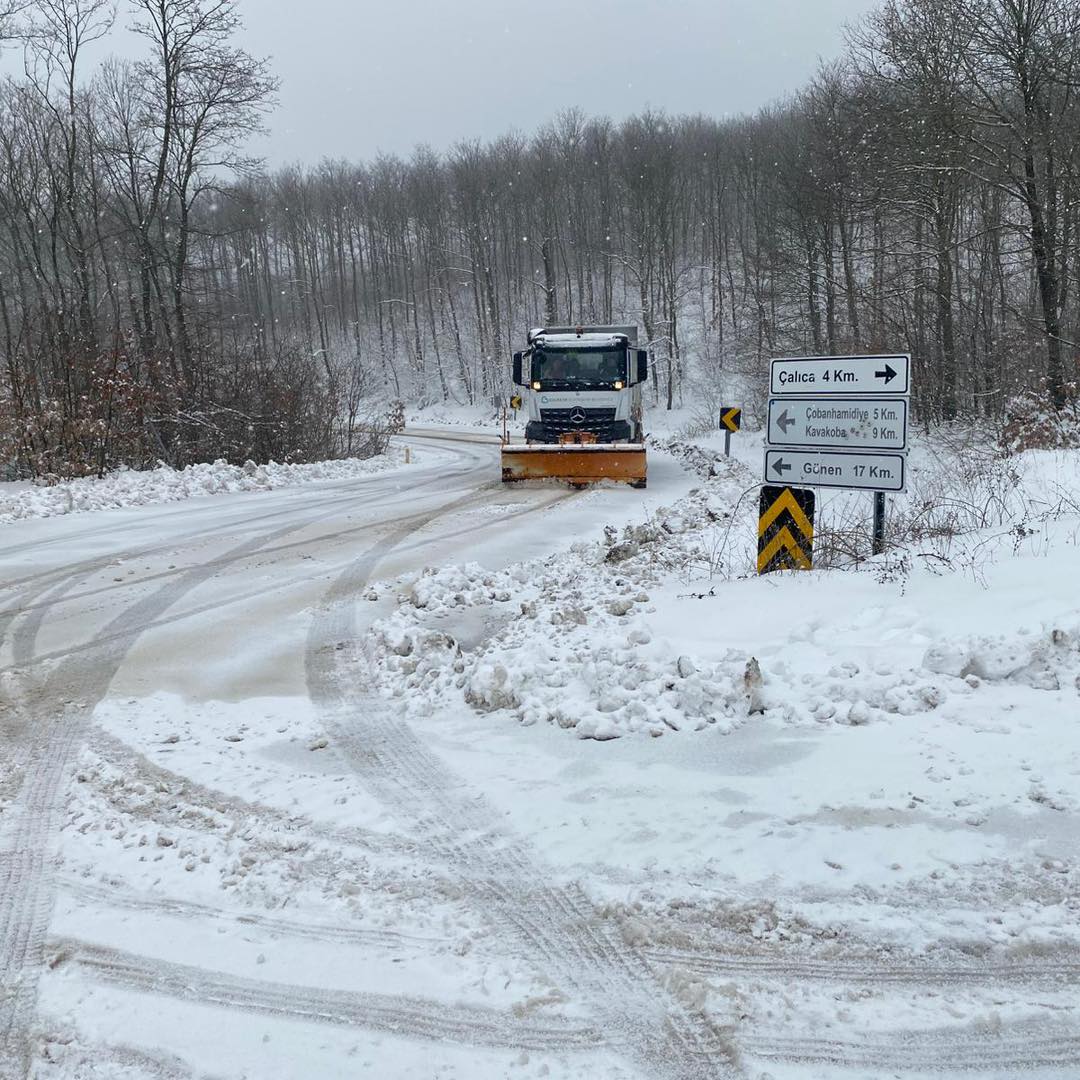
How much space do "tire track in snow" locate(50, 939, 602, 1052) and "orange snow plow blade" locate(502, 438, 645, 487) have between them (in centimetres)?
1444

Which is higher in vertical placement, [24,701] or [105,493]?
[105,493]

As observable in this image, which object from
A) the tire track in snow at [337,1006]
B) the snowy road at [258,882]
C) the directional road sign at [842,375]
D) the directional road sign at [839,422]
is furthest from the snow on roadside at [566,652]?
the tire track in snow at [337,1006]

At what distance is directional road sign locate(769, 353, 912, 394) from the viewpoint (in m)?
6.50

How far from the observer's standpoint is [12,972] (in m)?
2.94

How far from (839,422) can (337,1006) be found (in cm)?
570

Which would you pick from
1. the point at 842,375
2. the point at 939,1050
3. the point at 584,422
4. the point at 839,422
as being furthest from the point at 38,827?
the point at 584,422

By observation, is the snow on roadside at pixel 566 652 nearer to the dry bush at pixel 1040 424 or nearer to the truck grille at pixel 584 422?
the dry bush at pixel 1040 424

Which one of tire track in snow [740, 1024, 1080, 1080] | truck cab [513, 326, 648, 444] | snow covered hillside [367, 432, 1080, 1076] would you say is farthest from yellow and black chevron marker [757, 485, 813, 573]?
truck cab [513, 326, 648, 444]

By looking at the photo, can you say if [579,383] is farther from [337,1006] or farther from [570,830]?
[337,1006]

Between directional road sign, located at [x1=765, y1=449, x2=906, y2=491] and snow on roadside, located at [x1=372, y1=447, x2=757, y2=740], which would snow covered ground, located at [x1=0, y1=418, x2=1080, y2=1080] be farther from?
directional road sign, located at [x1=765, y1=449, x2=906, y2=491]

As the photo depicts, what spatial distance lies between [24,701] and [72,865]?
8.23 ft

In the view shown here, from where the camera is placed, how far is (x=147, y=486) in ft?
50.1

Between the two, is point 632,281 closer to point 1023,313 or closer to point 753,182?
point 753,182

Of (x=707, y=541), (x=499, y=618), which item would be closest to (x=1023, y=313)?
(x=707, y=541)
